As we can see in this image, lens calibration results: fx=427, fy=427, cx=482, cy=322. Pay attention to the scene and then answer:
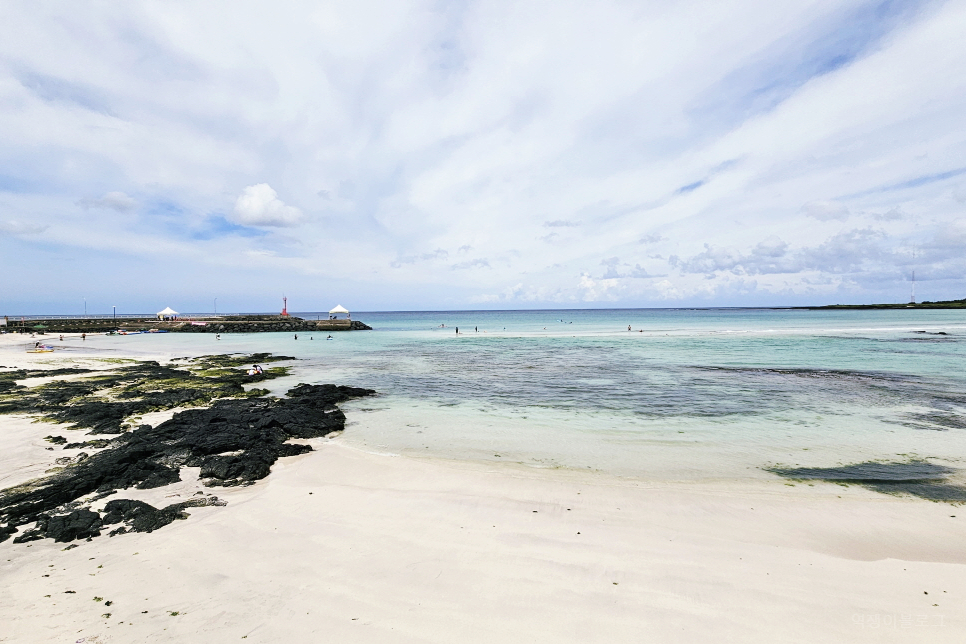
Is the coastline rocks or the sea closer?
the coastline rocks

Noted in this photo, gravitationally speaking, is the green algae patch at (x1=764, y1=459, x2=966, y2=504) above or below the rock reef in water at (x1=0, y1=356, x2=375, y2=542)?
below

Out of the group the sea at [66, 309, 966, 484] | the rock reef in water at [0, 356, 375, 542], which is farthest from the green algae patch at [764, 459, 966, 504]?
the rock reef in water at [0, 356, 375, 542]

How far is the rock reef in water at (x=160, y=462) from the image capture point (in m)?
6.88

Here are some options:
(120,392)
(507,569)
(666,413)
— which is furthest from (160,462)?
(666,413)

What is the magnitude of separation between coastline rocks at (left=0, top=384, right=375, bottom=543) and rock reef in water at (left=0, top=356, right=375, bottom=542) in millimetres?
14

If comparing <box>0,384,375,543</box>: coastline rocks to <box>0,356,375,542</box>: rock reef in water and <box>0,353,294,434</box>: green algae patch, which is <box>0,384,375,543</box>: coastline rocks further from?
<box>0,353,294,434</box>: green algae patch

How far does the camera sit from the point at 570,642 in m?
4.38

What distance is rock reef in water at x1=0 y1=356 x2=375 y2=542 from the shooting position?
688cm

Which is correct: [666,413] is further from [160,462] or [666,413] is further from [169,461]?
[160,462]

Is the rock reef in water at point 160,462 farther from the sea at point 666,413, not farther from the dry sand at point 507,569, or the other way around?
the sea at point 666,413

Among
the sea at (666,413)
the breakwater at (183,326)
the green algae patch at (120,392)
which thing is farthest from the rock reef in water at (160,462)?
the breakwater at (183,326)

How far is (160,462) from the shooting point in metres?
9.75

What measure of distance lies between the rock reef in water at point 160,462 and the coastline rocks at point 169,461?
14mm

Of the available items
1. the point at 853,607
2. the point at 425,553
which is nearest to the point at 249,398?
the point at 425,553
